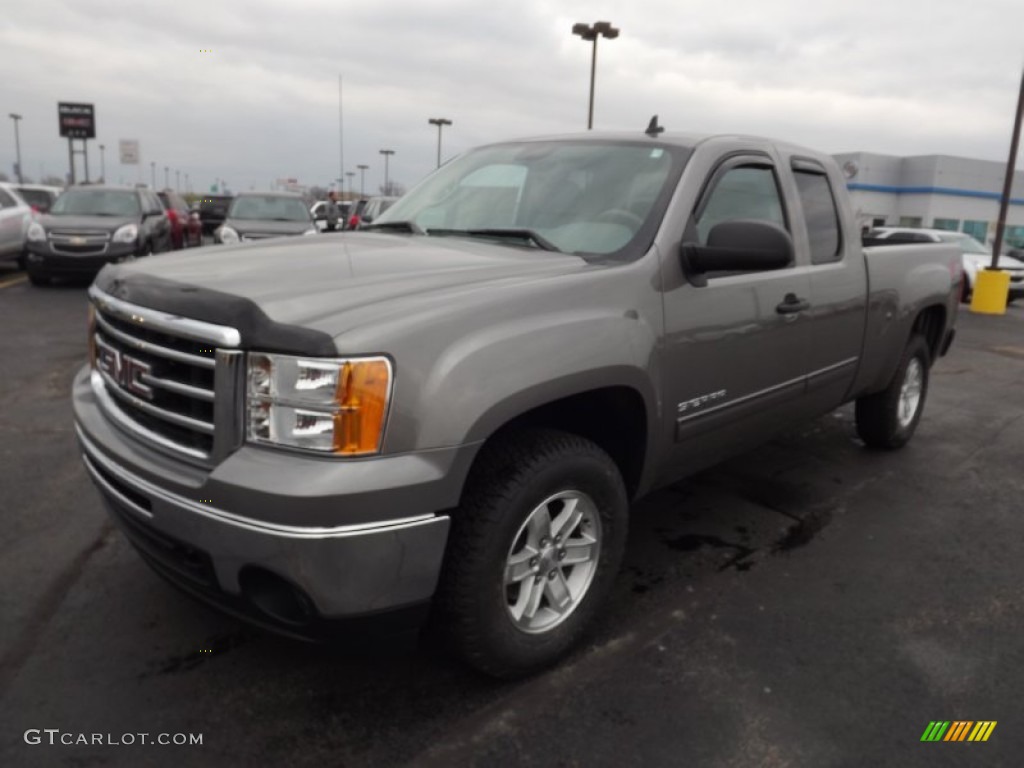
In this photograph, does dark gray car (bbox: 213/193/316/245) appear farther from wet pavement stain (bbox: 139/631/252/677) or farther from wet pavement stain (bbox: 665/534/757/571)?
wet pavement stain (bbox: 139/631/252/677)

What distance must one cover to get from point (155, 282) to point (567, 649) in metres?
1.82

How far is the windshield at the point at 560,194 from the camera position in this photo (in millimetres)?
3189

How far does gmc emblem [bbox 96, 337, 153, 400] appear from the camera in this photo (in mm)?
2523

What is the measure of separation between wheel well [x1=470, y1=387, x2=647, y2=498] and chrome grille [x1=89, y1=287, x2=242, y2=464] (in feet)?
3.03

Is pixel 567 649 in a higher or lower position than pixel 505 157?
lower

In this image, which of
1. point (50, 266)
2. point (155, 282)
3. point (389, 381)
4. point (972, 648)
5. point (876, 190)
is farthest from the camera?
point (876, 190)

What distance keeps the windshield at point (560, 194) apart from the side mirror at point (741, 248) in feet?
0.71

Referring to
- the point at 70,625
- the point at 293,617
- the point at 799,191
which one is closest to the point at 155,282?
the point at 293,617

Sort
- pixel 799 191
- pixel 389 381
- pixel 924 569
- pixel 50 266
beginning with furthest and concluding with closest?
→ 1. pixel 50 266
2. pixel 799 191
3. pixel 924 569
4. pixel 389 381

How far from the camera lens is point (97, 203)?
1412cm

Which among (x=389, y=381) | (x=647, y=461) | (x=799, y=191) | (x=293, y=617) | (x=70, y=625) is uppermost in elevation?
(x=799, y=191)

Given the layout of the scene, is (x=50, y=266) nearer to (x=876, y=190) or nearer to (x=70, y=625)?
(x=70, y=625)

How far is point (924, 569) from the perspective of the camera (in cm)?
370

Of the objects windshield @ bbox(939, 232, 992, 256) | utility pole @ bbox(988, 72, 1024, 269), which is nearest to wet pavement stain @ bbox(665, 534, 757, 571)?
utility pole @ bbox(988, 72, 1024, 269)
